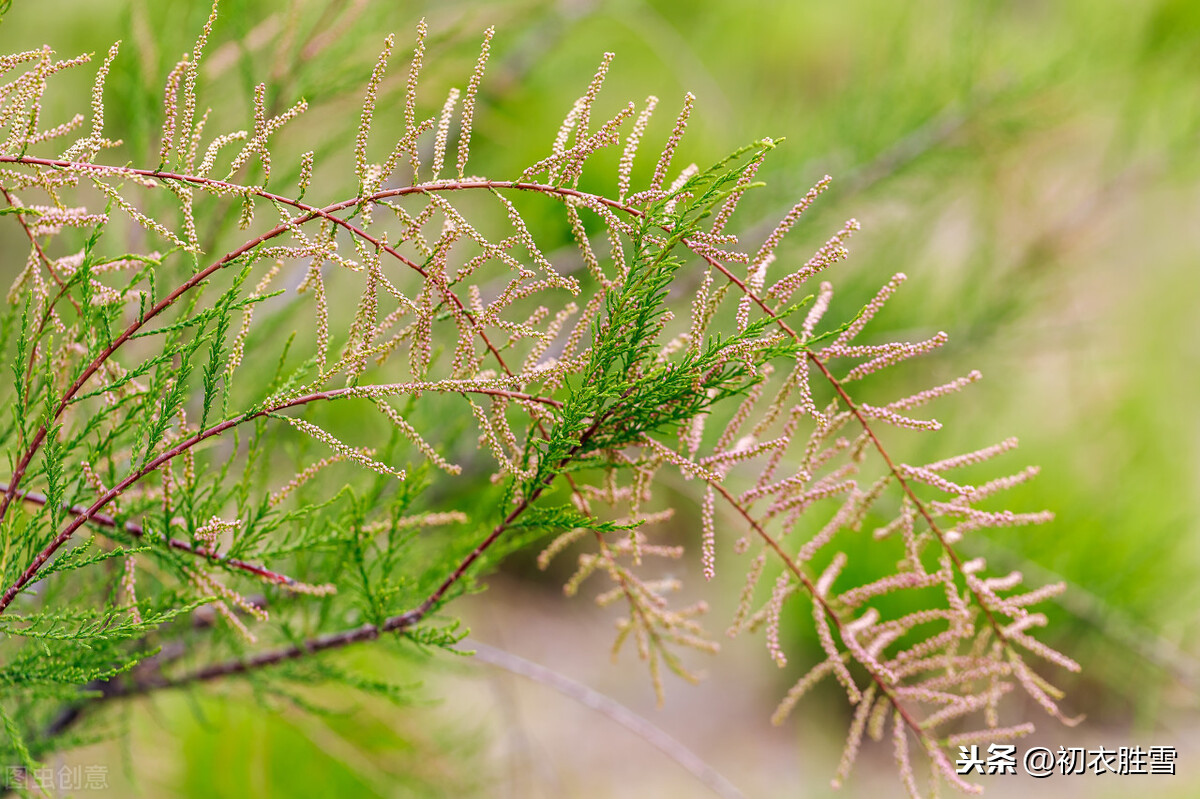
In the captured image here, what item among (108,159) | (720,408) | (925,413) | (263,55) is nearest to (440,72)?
(263,55)

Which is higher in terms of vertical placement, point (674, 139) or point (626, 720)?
point (674, 139)

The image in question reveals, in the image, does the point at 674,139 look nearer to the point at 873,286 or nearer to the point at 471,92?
the point at 471,92

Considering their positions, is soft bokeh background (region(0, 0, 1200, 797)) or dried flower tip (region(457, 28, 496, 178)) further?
soft bokeh background (region(0, 0, 1200, 797))

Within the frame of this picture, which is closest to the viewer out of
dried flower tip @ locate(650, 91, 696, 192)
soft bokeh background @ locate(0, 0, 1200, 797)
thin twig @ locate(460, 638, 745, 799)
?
dried flower tip @ locate(650, 91, 696, 192)

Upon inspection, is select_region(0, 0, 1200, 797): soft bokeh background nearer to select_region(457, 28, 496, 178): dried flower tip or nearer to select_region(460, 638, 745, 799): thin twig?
select_region(460, 638, 745, 799): thin twig

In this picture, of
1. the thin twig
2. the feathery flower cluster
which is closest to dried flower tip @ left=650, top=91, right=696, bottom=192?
the feathery flower cluster

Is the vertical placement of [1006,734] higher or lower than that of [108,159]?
lower

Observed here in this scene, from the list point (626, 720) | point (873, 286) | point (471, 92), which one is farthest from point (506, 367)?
point (873, 286)

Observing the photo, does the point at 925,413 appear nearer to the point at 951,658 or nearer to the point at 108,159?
the point at 951,658

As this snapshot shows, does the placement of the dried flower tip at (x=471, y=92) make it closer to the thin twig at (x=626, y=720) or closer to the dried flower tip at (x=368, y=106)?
the dried flower tip at (x=368, y=106)
